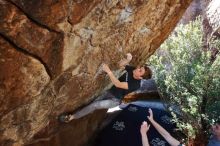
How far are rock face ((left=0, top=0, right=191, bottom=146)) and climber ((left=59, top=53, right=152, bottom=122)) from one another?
0.13 metres

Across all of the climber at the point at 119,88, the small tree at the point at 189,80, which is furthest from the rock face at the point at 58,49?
the small tree at the point at 189,80

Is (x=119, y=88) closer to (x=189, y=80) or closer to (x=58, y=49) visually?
(x=58, y=49)

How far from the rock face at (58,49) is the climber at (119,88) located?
0.13 metres

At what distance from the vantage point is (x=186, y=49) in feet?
30.1

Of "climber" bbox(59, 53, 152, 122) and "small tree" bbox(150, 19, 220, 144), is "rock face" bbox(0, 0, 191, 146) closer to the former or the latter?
"climber" bbox(59, 53, 152, 122)

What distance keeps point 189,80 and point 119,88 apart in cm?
343


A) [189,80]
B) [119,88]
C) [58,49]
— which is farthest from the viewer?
[189,80]

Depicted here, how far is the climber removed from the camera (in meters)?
5.40

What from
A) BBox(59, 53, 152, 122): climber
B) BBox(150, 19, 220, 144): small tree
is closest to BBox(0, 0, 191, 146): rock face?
BBox(59, 53, 152, 122): climber

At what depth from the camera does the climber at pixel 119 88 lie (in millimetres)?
5402

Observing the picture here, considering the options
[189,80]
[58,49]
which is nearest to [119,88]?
[58,49]

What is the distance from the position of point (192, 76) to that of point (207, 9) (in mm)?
4080

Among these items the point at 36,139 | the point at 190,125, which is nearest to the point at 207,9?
the point at 190,125

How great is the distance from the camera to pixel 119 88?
5.68m
